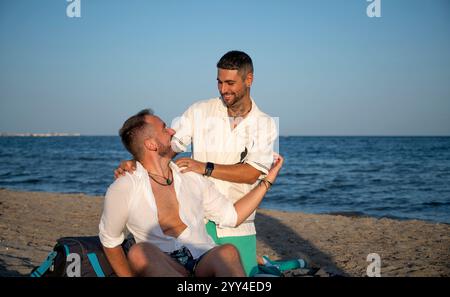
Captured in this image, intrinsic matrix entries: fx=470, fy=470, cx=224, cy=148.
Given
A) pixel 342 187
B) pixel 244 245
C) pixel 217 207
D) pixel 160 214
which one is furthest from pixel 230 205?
pixel 342 187

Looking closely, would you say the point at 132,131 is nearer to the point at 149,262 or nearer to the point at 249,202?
the point at 149,262

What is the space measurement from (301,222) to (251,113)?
290 inches

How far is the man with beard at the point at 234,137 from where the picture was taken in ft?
13.7

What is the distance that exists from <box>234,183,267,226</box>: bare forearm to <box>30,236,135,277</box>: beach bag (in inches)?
36.3

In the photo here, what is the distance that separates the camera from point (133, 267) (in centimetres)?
303

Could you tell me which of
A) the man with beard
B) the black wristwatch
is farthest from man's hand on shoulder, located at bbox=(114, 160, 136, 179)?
the man with beard

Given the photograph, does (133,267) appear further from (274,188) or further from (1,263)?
(274,188)

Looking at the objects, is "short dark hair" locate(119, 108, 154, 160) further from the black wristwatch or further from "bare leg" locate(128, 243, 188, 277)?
"bare leg" locate(128, 243, 188, 277)

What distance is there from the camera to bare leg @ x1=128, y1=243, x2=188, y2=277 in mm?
2939

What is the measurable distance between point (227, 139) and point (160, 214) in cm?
122

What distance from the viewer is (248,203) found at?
13.0 ft

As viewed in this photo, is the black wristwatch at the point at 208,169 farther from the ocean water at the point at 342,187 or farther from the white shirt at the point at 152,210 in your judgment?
the ocean water at the point at 342,187
